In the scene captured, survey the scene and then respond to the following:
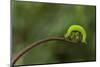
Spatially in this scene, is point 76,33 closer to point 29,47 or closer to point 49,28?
point 49,28

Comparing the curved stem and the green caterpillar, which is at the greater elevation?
the green caterpillar

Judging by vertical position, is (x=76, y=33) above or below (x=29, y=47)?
above

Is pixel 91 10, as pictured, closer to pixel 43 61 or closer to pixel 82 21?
pixel 82 21

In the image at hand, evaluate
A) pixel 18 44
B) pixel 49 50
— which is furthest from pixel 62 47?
pixel 18 44

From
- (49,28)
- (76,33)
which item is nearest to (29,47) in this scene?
(49,28)

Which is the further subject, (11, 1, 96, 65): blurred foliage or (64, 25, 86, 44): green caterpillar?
(64, 25, 86, 44): green caterpillar
